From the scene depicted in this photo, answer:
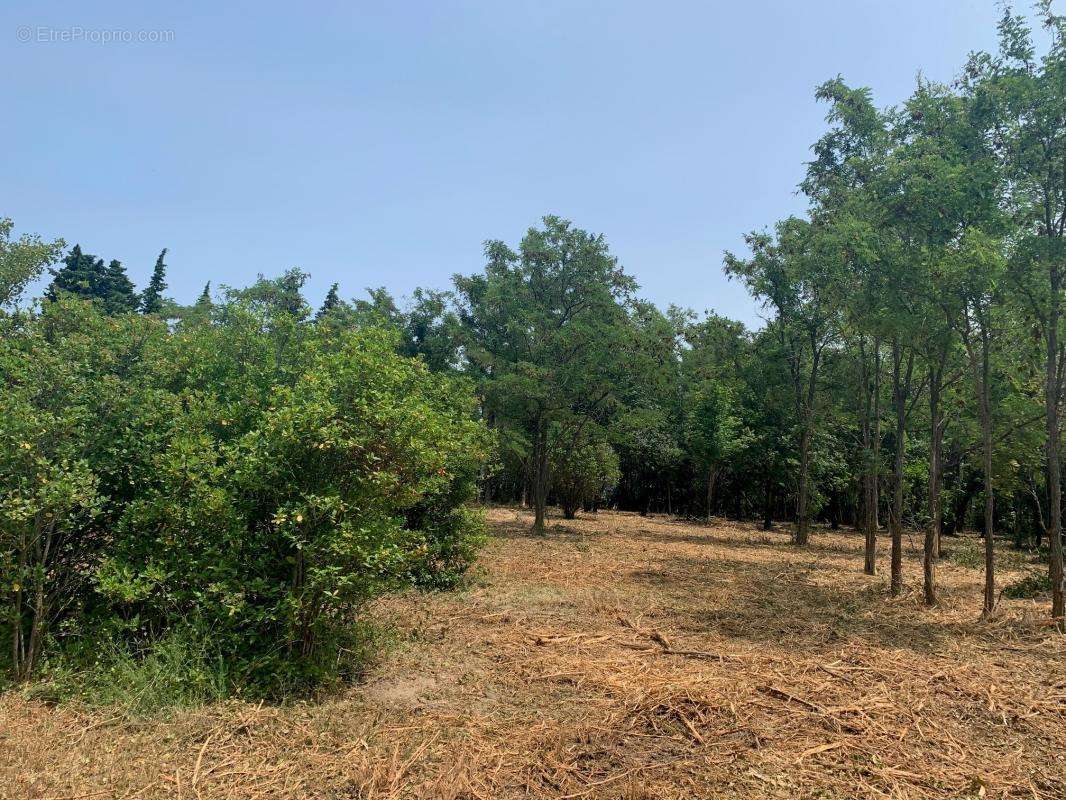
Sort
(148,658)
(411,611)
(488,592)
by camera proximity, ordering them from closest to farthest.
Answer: (148,658) → (411,611) → (488,592)

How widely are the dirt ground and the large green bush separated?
685mm

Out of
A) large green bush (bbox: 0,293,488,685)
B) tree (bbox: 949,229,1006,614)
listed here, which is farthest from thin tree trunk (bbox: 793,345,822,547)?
large green bush (bbox: 0,293,488,685)

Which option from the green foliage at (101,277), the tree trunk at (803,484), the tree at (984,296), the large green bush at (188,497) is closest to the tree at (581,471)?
the tree trunk at (803,484)

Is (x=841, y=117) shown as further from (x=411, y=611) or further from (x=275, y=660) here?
(x=275, y=660)

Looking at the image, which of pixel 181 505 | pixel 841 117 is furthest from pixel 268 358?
pixel 841 117

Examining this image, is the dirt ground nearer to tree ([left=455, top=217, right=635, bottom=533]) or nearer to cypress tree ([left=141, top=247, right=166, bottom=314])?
tree ([left=455, top=217, right=635, bottom=533])

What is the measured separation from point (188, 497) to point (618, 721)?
12.3 feet

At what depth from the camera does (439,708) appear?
516 centimetres

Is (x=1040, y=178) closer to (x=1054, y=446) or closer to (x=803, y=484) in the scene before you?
(x=1054, y=446)

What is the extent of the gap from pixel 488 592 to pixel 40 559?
6.04 metres

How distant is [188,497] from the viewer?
514 cm

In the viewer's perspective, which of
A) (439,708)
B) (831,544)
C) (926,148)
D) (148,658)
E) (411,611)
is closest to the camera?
(148,658)

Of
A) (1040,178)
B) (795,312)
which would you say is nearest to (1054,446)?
(1040,178)

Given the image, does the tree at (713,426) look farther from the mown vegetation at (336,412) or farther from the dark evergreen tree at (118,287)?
the dark evergreen tree at (118,287)
